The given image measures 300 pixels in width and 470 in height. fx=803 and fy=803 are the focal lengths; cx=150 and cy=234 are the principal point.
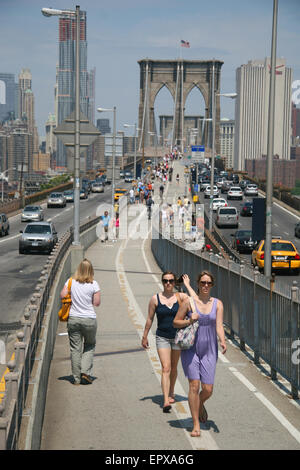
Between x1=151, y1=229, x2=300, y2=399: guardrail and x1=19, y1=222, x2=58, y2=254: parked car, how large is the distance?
20.0 metres

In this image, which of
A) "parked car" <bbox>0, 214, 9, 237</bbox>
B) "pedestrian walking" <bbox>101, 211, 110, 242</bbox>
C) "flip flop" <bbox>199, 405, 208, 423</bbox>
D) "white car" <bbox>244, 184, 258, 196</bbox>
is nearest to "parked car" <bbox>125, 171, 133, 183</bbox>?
"white car" <bbox>244, 184, 258, 196</bbox>

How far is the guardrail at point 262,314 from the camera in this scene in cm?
977

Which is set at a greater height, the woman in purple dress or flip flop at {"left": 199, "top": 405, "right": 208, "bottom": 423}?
the woman in purple dress

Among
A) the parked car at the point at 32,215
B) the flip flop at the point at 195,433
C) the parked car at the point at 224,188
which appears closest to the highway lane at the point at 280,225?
the parked car at the point at 32,215

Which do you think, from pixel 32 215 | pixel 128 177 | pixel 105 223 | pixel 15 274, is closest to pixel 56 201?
pixel 32 215

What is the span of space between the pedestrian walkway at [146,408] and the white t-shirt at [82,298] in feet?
3.27

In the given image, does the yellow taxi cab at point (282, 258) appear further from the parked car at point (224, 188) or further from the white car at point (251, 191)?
the parked car at point (224, 188)

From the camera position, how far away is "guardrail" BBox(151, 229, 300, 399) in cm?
977

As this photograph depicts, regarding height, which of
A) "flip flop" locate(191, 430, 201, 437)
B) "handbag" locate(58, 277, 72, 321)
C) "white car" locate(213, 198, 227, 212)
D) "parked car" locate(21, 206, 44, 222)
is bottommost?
"parked car" locate(21, 206, 44, 222)

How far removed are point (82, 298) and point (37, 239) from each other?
26375mm

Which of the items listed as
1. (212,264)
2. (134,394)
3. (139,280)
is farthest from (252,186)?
(134,394)

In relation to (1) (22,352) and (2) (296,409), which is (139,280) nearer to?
(2) (296,409)

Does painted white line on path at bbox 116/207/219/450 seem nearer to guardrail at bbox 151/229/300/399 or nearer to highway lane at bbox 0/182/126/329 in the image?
guardrail at bbox 151/229/300/399
